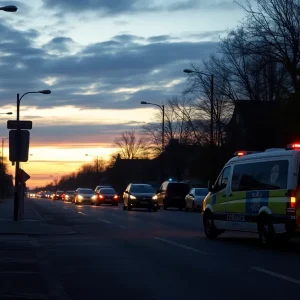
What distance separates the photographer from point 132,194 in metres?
45.8

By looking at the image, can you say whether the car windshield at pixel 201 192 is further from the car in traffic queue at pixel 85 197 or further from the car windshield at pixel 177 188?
the car in traffic queue at pixel 85 197

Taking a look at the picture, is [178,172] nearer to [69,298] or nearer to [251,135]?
[251,135]

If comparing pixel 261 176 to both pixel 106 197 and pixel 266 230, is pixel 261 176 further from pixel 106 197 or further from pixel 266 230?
pixel 106 197

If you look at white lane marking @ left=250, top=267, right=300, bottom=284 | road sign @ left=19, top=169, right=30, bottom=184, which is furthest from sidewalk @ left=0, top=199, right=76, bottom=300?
road sign @ left=19, top=169, right=30, bottom=184

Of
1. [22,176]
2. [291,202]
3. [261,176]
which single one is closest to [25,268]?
[291,202]

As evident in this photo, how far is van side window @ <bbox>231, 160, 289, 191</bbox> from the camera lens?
58.0 feet

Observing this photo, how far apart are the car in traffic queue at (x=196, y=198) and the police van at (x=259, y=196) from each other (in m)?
24.6

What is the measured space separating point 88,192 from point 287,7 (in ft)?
87.6

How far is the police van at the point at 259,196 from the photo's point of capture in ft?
56.5

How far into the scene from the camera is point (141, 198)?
4550cm

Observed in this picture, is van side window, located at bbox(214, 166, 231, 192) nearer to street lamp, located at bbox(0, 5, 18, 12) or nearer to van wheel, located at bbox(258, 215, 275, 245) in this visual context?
van wheel, located at bbox(258, 215, 275, 245)

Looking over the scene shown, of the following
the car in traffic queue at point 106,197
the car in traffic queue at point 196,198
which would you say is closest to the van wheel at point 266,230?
the car in traffic queue at point 196,198

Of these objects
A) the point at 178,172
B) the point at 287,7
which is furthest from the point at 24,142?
the point at 178,172

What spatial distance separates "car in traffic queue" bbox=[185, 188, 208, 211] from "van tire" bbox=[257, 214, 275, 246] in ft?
90.5
